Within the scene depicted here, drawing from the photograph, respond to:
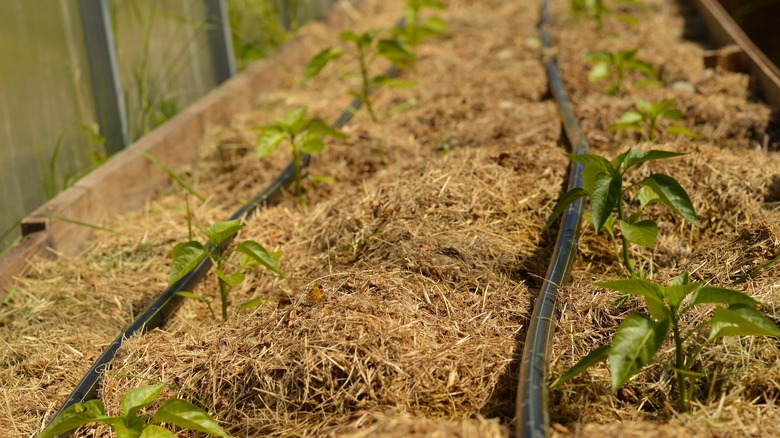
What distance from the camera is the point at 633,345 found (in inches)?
71.0

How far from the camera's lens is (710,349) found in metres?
2.06

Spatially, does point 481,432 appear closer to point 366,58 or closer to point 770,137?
point 770,137

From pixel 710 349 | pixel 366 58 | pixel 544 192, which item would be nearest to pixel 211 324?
pixel 544 192

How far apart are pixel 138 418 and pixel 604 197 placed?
1.32 metres

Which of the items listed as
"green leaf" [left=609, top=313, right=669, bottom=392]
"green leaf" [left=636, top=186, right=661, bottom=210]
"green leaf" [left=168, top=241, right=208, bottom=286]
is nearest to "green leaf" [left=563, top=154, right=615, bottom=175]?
"green leaf" [left=636, top=186, right=661, bottom=210]

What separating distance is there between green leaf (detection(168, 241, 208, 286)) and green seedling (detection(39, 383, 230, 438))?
0.56m

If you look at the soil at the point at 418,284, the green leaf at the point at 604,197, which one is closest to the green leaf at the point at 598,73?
the soil at the point at 418,284

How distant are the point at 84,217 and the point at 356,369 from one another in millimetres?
1706

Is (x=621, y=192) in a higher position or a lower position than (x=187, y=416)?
higher

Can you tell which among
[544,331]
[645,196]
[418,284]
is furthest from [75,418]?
[645,196]

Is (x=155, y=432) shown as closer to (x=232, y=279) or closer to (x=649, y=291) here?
(x=232, y=279)

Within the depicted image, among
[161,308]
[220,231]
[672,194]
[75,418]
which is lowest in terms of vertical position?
[161,308]

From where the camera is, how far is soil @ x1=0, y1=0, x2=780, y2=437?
2010 millimetres

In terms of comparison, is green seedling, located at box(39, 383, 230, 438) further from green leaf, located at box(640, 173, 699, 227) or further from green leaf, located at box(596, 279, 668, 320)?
green leaf, located at box(640, 173, 699, 227)
